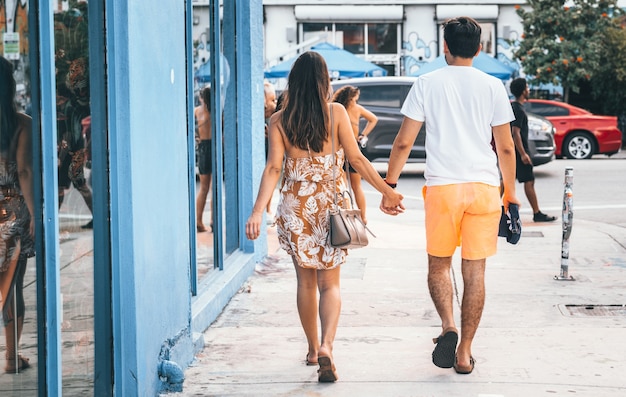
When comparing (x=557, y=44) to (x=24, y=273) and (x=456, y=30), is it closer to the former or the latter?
(x=456, y=30)

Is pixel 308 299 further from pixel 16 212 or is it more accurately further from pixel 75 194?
pixel 16 212

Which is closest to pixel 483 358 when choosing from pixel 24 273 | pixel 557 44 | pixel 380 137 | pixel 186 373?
pixel 186 373

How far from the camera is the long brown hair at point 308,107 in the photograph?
5344 mm

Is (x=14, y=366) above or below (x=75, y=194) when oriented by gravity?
below

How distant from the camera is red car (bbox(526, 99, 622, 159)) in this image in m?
23.3

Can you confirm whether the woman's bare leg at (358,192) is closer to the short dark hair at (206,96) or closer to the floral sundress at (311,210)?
the short dark hair at (206,96)

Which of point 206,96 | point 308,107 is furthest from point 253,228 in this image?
point 206,96

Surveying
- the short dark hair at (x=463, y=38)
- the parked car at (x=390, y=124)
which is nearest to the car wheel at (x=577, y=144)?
the parked car at (x=390, y=124)

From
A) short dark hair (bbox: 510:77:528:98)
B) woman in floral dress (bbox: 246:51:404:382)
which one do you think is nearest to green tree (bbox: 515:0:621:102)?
short dark hair (bbox: 510:77:528:98)

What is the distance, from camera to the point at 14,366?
12.0ft

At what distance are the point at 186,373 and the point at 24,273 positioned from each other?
2008 millimetres

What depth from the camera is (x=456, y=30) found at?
548cm

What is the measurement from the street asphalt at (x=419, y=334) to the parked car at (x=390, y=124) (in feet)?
28.2

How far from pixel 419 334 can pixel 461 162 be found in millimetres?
1538
